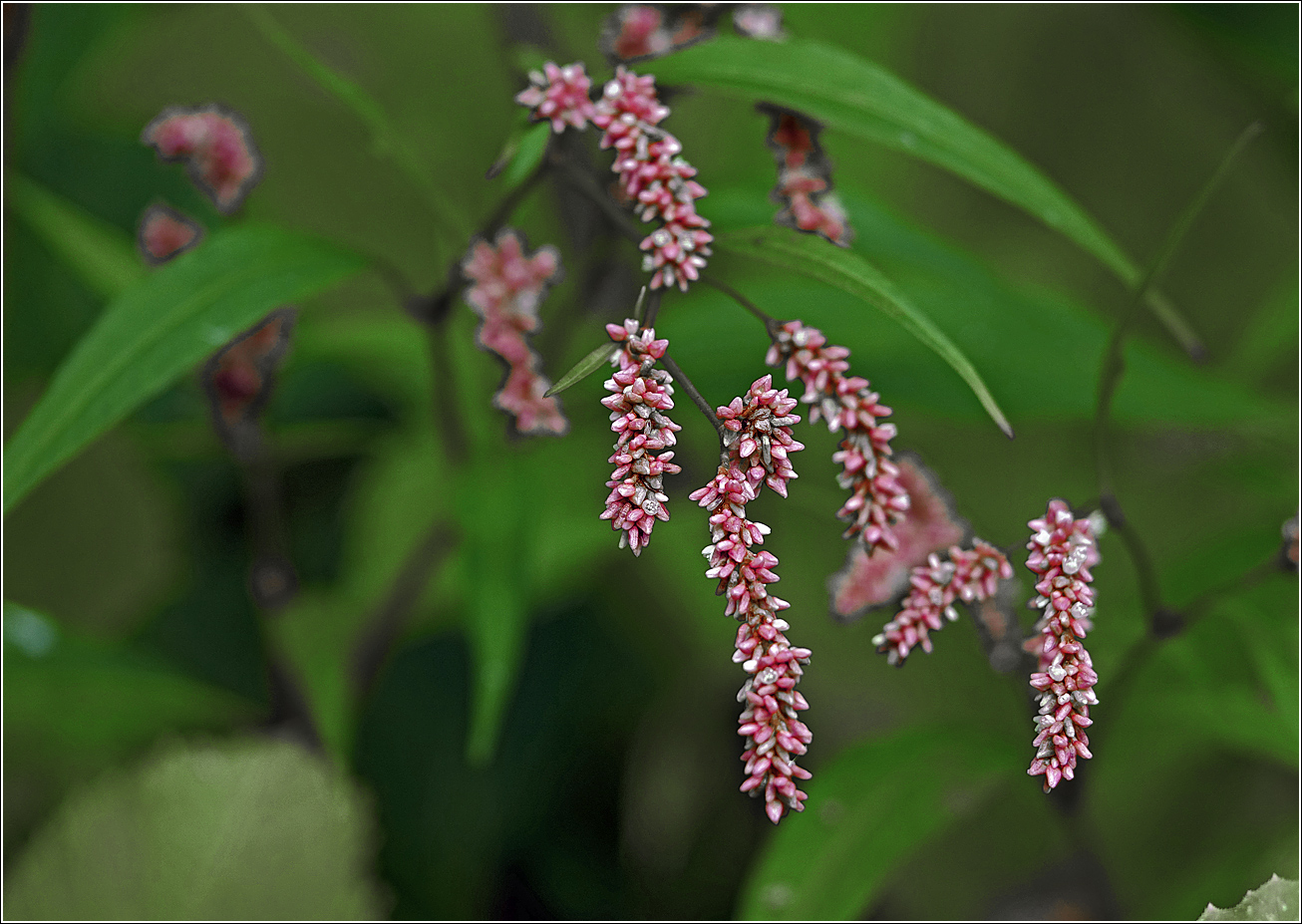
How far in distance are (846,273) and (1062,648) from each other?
0.15 meters

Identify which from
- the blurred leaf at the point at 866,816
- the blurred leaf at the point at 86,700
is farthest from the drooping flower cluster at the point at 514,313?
the blurred leaf at the point at 86,700

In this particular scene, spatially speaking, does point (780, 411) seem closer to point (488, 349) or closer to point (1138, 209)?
point (488, 349)

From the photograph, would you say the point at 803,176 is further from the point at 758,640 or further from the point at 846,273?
the point at 758,640

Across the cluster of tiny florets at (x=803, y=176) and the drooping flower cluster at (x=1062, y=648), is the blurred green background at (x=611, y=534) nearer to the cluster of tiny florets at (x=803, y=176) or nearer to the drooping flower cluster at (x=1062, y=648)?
the cluster of tiny florets at (x=803, y=176)

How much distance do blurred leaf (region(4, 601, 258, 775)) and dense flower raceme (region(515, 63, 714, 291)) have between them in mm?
514

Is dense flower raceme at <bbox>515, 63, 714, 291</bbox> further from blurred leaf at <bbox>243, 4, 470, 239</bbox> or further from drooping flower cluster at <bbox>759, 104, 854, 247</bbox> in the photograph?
blurred leaf at <bbox>243, 4, 470, 239</bbox>

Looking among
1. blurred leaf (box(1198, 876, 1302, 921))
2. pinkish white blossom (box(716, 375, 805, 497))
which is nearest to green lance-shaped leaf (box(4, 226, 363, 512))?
pinkish white blossom (box(716, 375, 805, 497))

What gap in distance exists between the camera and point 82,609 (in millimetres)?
811

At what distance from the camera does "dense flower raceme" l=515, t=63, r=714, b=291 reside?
1.20 feet

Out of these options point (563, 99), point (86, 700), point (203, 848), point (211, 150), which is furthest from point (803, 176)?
point (86, 700)

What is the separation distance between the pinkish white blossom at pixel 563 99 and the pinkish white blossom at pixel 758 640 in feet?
0.56

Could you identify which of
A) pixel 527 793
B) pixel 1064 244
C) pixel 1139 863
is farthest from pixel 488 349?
pixel 1064 244

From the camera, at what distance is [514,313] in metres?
0.45

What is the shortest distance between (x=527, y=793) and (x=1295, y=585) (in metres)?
0.54
